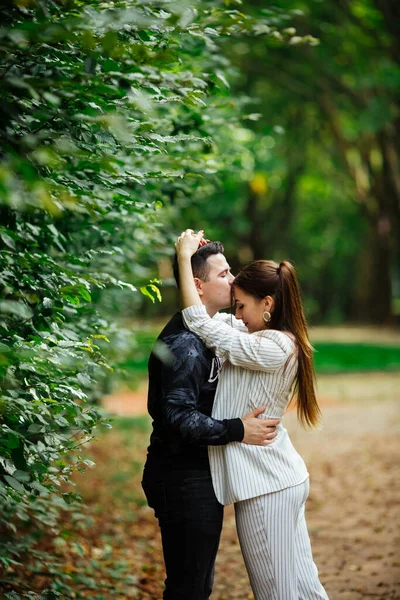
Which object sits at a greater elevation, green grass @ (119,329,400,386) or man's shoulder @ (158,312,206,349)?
man's shoulder @ (158,312,206,349)

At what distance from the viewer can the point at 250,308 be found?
354 cm

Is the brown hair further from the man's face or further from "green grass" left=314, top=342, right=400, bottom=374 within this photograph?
"green grass" left=314, top=342, right=400, bottom=374

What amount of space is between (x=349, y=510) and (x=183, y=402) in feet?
18.1

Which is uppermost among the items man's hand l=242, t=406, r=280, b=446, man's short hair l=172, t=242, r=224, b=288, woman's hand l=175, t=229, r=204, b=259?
woman's hand l=175, t=229, r=204, b=259

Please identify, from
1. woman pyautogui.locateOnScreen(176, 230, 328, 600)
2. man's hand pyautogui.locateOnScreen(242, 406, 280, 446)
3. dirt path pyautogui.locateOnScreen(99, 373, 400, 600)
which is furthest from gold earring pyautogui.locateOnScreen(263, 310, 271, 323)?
dirt path pyautogui.locateOnScreen(99, 373, 400, 600)

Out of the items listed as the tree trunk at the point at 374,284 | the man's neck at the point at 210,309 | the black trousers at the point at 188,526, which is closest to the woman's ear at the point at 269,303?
the man's neck at the point at 210,309

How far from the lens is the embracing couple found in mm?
3332

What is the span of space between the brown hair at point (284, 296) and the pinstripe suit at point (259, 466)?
2.7 inches

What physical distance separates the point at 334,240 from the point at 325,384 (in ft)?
79.4

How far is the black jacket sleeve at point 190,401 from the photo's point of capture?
3.21m

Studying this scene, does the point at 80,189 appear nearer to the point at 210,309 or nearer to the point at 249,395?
the point at 210,309

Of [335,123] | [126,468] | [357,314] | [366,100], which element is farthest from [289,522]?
[357,314]

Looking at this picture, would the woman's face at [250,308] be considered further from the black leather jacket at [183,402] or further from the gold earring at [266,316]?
the black leather jacket at [183,402]

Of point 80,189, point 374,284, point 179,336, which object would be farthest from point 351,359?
point 80,189
